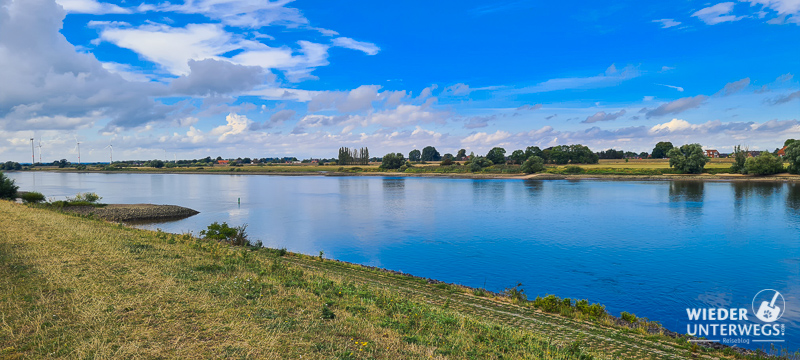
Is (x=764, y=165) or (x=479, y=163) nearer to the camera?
(x=764, y=165)

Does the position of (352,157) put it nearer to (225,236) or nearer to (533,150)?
(533,150)

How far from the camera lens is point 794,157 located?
8100 centimetres

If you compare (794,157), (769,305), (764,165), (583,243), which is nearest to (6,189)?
(583,243)

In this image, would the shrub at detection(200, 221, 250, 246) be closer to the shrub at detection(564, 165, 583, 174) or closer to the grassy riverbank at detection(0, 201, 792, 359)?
the grassy riverbank at detection(0, 201, 792, 359)

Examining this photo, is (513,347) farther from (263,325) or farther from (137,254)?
(137,254)

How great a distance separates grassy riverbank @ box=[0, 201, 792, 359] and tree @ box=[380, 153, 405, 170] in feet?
440

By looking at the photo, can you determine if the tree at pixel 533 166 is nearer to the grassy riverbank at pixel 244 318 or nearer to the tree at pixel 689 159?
the tree at pixel 689 159

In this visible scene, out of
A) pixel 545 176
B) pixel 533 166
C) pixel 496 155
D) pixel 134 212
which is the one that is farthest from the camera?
pixel 496 155

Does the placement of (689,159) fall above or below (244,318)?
above

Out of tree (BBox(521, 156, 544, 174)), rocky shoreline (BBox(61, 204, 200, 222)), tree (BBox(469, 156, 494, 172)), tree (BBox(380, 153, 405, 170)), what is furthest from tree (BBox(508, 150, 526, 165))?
rocky shoreline (BBox(61, 204, 200, 222))

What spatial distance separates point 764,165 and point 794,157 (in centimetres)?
494

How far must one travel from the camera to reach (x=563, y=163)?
469 feet

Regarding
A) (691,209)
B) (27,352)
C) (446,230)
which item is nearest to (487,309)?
(27,352)

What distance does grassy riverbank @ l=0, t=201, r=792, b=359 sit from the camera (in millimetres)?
6539
